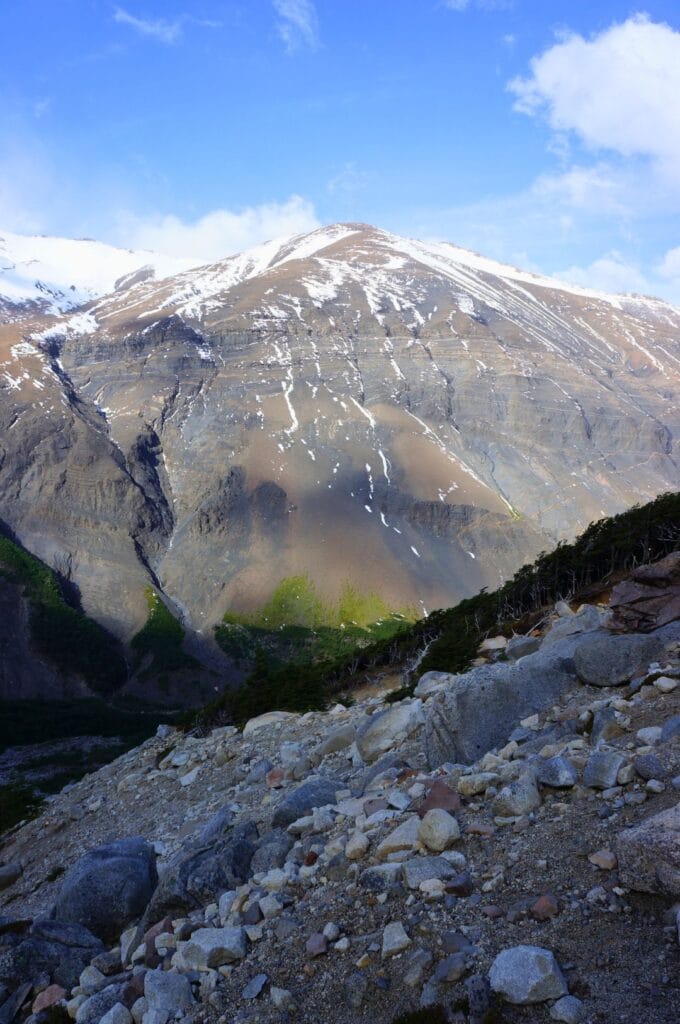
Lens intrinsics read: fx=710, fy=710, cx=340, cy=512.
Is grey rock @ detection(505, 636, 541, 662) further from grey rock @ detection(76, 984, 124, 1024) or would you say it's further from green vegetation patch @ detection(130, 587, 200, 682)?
green vegetation patch @ detection(130, 587, 200, 682)

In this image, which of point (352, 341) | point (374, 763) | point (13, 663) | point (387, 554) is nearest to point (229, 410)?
point (352, 341)

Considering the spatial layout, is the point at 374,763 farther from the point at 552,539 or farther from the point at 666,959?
the point at 552,539

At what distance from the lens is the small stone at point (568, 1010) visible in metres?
4.79

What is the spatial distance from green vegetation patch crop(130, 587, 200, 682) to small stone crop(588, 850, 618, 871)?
112034 mm

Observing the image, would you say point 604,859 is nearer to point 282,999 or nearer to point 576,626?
point 282,999

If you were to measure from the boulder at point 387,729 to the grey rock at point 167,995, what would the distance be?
21.7ft

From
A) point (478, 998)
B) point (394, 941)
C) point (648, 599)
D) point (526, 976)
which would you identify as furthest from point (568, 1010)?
point (648, 599)

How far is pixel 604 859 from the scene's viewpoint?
19.6ft

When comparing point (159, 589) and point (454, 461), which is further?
point (454, 461)

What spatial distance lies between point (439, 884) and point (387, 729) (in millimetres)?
6990

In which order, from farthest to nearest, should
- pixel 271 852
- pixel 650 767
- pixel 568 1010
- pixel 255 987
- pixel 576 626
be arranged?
pixel 576 626
pixel 271 852
pixel 650 767
pixel 255 987
pixel 568 1010

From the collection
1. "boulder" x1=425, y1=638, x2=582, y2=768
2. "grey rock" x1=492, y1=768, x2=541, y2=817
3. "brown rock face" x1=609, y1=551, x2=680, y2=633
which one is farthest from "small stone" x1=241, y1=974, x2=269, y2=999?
"brown rock face" x1=609, y1=551, x2=680, y2=633

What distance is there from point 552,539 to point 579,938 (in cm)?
14357

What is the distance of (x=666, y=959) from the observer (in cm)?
499
